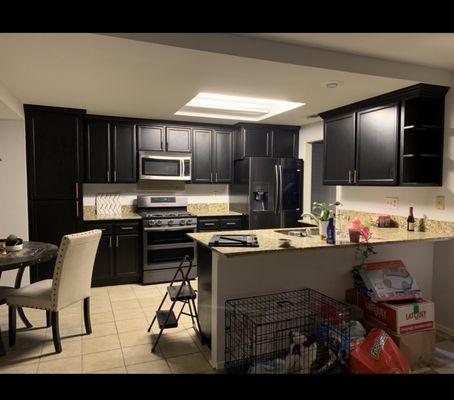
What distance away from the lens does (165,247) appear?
4473 millimetres

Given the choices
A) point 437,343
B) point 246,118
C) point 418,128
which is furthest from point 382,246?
point 246,118

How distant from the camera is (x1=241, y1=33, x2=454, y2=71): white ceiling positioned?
→ 87.5 inches

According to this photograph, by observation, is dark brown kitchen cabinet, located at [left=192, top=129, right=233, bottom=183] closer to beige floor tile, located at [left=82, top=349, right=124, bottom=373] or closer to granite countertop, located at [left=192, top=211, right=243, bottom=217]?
granite countertop, located at [left=192, top=211, right=243, bottom=217]

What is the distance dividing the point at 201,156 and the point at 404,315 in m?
3.38

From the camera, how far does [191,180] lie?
16.2 ft

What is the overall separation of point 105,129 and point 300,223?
10.1 feet

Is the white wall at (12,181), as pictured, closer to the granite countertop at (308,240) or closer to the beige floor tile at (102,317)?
the beige floor tile at (102,317)

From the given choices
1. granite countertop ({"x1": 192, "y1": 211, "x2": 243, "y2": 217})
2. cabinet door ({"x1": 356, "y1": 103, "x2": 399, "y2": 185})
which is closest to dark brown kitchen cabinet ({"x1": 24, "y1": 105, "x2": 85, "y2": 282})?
granite countertop ({"x1": 192, "y1": 211, "x2": 243, "y2": 217})

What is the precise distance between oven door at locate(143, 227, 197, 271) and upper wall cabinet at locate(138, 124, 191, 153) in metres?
1.16

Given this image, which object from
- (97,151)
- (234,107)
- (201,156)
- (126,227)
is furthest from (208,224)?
(97,151)

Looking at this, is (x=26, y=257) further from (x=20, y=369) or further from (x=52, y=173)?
(x=52, y=173)

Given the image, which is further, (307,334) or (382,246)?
(382,246)

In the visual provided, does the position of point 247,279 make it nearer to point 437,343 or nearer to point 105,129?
point 437,343

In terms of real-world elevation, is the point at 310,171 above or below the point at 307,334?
above
